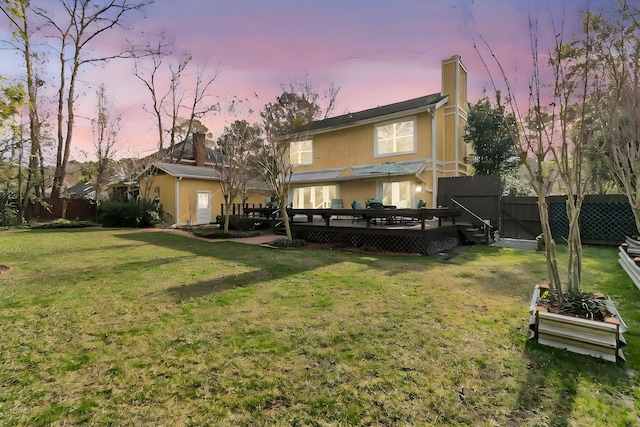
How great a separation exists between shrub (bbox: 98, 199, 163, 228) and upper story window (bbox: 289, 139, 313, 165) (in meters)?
8.69

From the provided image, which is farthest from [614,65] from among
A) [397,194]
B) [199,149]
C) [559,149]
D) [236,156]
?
[199,149]

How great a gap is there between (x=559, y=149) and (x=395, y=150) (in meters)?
12.3

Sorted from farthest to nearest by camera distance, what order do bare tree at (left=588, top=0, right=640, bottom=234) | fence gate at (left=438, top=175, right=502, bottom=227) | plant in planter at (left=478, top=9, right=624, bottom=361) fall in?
fence gate at (left=438, top=175, right=502, bottom=227), bare tree at (left=588, top=0, right=640, bottom=234), plant in planter at (left=478, top=9, right=624, bottom=361)

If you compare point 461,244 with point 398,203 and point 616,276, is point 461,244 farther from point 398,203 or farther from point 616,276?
point 616,276

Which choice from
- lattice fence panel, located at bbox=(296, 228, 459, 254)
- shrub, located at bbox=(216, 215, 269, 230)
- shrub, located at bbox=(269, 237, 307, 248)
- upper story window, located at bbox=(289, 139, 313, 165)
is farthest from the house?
lattice fence panel, located at bbox=(296, 228, 459, 254)

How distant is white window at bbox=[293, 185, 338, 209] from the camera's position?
56.4 feet

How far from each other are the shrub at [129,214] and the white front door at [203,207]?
277 cm

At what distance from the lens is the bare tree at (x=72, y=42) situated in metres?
20.9

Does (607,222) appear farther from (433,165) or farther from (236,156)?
(236,156)

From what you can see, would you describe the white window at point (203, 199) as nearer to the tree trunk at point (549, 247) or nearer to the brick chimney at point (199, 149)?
the brick chimney at point (199, 149)

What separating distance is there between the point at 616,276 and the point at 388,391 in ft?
21.4

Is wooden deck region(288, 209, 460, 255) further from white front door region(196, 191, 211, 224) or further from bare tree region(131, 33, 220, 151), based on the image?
bare tree region(131, 33, 220, 151)

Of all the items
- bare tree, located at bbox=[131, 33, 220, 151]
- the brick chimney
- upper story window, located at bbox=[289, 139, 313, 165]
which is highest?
bare tree, located at bbox=[131, 33, 220, 151]

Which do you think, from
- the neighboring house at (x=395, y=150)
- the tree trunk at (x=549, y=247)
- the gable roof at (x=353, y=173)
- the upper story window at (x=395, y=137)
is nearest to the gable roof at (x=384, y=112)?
the neighboring house at (x=395, y=150)
